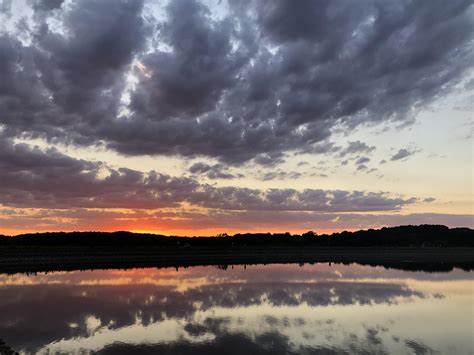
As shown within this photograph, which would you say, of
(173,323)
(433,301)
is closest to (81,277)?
(173,323)

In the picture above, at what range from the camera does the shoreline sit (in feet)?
300

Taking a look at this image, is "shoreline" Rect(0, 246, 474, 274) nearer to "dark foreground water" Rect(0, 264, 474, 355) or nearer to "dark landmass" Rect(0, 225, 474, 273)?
"dark landmass" Rect(0, 225, 474, 273)

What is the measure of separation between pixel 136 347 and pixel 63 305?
19944 mm

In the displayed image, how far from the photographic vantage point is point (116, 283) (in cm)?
6016

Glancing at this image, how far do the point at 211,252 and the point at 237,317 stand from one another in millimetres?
109876

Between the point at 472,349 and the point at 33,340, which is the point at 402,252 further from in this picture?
the point at 33,340

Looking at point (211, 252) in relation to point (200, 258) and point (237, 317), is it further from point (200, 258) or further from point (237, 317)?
point (237, 317)

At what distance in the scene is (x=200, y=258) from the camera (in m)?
122

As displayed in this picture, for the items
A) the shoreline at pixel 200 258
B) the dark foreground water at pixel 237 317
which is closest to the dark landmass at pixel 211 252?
the shoreline at pixel 200 258

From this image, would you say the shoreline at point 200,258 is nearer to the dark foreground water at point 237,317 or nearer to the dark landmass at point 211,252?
the dark landmass at point 211,252

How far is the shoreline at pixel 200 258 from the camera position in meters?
91.6

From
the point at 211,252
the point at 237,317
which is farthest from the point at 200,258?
the point at 237,317

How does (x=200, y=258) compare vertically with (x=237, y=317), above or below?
above

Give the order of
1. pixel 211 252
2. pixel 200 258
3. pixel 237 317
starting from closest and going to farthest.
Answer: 1. pixel 237 317
2. pixel 200 258
3. pixel 211 252
